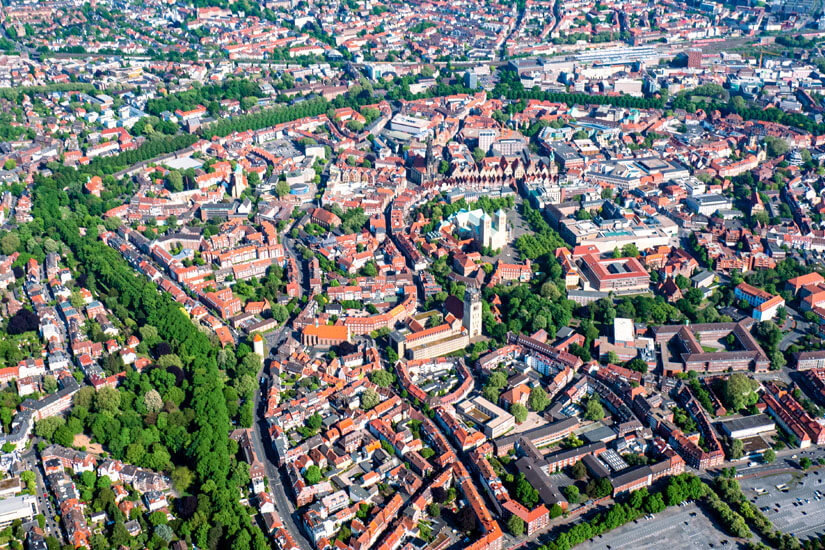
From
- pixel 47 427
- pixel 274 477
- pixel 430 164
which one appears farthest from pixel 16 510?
pixel 430 164

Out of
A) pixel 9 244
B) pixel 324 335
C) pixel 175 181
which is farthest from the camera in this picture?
pixel 175 181

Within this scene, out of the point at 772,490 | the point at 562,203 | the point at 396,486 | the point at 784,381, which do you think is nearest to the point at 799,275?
the point at 784,381

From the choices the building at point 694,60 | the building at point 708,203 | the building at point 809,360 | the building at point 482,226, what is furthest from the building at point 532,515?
the building at point 694,60

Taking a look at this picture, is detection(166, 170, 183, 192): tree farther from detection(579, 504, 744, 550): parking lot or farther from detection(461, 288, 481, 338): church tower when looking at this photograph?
detection(579, 504, 744, 550): parking lot

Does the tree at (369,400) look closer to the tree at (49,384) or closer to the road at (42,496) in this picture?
the road at (42,496)

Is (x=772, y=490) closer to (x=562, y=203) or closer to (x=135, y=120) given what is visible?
(x=562, y=203)

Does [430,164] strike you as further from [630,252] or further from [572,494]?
[572,494]
